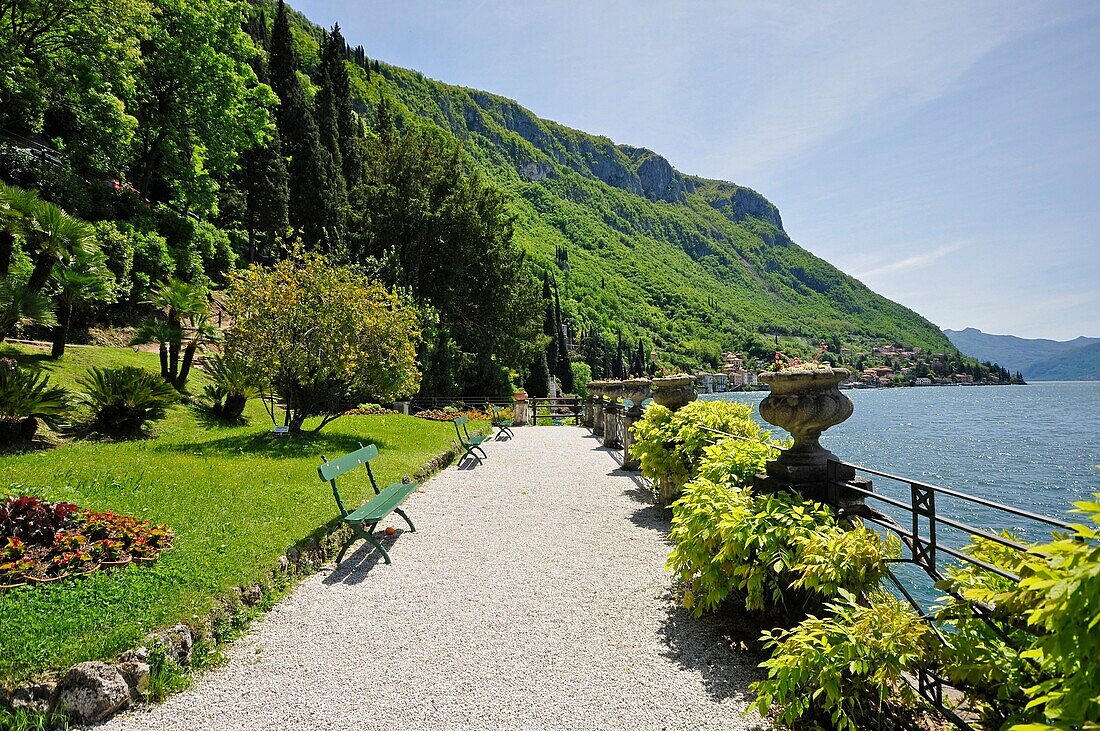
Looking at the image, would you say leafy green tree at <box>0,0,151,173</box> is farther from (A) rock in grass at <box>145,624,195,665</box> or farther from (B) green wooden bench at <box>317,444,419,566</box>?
(A) rock in grass at <box>145,624,195,665</box>

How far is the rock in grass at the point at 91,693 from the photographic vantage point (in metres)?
2.93

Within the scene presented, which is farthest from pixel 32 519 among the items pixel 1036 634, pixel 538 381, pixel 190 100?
pixel 538 381

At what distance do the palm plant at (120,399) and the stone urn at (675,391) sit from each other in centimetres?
1023

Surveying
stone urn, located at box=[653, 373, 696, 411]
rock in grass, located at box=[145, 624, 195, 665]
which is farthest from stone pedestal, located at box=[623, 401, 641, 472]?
rock in grass, located at box=[145, 624, 195, 665]

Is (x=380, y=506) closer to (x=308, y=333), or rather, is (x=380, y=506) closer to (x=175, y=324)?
(x=308, y=333)

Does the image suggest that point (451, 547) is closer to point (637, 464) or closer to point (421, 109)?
point (637, 464)

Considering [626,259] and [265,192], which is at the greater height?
[626,259]

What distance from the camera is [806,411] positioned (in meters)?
3.89

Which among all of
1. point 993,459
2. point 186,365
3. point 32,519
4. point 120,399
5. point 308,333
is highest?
point 308,333

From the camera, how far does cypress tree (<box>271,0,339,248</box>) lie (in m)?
36.1

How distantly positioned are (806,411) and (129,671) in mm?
4775

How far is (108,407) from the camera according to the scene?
10.2 meters

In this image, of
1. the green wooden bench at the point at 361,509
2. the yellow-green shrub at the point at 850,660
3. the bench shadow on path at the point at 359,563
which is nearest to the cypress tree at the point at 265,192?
the green wooden bench at the point at 361,509

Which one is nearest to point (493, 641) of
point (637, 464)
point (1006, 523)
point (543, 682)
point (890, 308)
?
point (543, 682)
